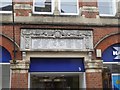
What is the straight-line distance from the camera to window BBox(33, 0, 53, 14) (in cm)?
1195

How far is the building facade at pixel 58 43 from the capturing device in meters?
11.3

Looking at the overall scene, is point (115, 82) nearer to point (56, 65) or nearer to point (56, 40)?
point (56, 65)

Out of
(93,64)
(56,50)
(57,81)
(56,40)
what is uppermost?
(56,40)

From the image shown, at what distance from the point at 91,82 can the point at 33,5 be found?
356cm

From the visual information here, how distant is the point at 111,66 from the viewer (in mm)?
11828

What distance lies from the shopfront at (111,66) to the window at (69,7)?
1.92 meters

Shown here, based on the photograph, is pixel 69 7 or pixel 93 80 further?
pixel 69 7

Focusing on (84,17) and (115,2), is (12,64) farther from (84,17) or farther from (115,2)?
(115,2)

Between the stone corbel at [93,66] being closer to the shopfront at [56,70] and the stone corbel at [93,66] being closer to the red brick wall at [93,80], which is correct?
the red brick wall at [93,80]

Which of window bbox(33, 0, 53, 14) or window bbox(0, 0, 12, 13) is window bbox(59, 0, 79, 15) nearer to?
window bbox(33, 0, 53, 14)

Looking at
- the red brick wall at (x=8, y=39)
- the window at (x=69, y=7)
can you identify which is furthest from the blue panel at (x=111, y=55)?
the red brick wall at (x=8, y=39)

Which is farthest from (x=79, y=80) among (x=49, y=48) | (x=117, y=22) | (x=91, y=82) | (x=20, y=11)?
(x=20, y=11)

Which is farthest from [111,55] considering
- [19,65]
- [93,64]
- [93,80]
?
[19,65]

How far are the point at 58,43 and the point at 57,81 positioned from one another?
1799mm
